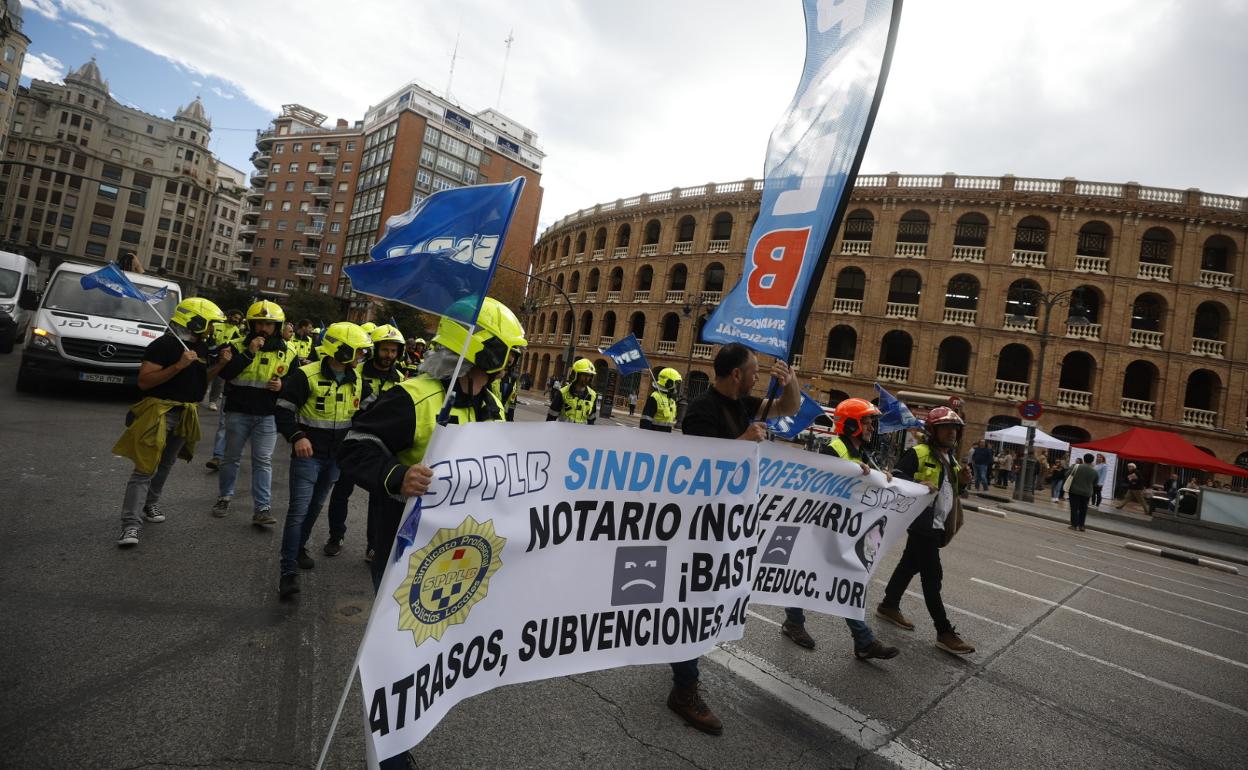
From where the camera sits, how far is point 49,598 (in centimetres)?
335

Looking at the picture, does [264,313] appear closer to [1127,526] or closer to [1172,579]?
[1172,579]

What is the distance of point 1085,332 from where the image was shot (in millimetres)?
28469

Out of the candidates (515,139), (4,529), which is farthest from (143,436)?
(515,139)

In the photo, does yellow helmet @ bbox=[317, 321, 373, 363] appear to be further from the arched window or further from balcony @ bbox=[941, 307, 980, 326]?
the arched window

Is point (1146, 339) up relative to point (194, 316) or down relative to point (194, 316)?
up

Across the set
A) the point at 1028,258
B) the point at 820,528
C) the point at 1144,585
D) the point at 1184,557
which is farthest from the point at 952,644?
the point at 1028,258

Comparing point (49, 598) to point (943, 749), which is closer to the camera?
point (943, 749)

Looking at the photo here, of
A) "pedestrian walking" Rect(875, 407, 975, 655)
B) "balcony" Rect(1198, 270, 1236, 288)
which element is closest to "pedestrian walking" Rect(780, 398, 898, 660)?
"pedestrian walking" Rect(875, 407, 975, 655)

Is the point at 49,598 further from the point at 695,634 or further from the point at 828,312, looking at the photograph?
the point at 828,312

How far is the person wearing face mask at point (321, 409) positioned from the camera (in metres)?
4.22

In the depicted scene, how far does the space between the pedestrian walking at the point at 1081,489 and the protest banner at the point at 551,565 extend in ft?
51.0

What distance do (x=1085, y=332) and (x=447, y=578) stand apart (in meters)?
35.5

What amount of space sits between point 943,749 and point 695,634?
1493 mm

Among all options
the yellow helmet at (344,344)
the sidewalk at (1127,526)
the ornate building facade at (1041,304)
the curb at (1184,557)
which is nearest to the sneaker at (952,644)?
the yellow helmet at (344,344)
